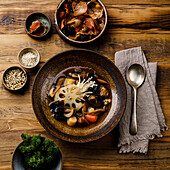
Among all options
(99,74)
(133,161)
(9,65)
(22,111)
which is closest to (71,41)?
(99,74)

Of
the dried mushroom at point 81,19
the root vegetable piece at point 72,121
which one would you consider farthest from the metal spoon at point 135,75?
the root vegetable piece at point 72,121

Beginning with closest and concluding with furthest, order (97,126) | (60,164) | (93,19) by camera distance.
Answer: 1. (60,164)
2. (97,126)
3. (93,19)

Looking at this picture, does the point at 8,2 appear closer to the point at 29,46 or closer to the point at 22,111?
the point at 29,46

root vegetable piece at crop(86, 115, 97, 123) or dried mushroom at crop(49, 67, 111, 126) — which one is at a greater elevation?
dried mushroom at crop(49, 67, 111, 126)

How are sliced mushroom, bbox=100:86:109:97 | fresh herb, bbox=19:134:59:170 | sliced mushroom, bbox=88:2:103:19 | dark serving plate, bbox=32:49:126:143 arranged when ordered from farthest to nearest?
sliced mushroom, bbox=88:2:103:19 → sliced mushroom, bbox=100:86:109:97 → dark serving plate, bbox=32:49:126:143 → fresh herb, bbox=19:134:59:170

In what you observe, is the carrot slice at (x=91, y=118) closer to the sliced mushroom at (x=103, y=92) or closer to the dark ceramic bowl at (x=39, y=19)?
the sliced mushroom at (x=103, y=92)

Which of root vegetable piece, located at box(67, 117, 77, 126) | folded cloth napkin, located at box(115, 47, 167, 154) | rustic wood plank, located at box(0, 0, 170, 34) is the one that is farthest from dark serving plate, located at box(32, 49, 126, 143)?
rustic wood plank, located at box(0, 0, 170, 34)

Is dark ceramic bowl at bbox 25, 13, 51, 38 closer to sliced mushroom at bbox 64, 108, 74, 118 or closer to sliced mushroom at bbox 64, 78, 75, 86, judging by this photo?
sliced mushroom at bbox 64, 78, 75, 86

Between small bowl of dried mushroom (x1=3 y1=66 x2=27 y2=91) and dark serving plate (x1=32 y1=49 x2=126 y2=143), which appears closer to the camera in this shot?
dark serving plate (x1=32 y1=49 x2=126 y2=143)

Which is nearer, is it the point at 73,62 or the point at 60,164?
the point at 60,164
